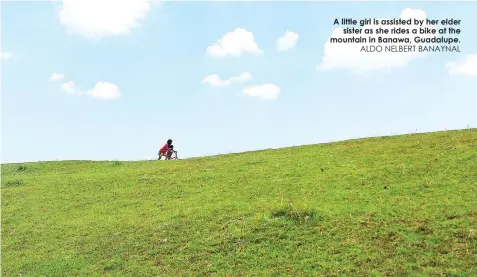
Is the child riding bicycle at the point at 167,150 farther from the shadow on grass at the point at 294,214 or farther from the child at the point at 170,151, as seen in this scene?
the shadow on grass at the point at 294,214

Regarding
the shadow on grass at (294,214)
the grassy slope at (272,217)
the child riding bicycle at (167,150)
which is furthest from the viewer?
the child riding bicycle at (167,150)

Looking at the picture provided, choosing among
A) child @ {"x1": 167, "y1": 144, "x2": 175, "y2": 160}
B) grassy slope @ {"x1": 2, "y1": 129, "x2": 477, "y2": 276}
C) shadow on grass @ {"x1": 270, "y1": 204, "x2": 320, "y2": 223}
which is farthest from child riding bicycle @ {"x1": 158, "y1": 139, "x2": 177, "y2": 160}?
shadow on grass @ {"x1": 270, "y1": 204, "x2": 320, "y2": 223}

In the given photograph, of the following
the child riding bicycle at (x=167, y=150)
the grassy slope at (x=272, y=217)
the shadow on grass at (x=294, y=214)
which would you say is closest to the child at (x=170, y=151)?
the child riding bicycle at (x=167, y=150)

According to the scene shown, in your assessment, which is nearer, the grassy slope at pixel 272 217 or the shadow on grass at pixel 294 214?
the grassy slope at pixel 272 217

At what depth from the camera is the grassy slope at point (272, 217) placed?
9391 millimetres

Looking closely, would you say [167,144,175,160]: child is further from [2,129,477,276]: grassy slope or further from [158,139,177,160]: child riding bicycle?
[2,129,477,276]: grassy slope

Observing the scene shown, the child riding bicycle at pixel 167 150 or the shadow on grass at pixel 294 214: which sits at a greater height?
the child riding bicycle at pixel 167 150

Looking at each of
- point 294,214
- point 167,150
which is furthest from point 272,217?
point 167,150

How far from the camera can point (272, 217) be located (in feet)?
38.7

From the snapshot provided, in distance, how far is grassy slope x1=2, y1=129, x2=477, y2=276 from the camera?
939 cm

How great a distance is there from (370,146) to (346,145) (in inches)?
58.9

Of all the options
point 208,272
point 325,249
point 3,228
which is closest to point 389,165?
point 325,249

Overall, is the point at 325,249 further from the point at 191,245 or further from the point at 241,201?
the point at 241,201

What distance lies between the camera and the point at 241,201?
1384cm
